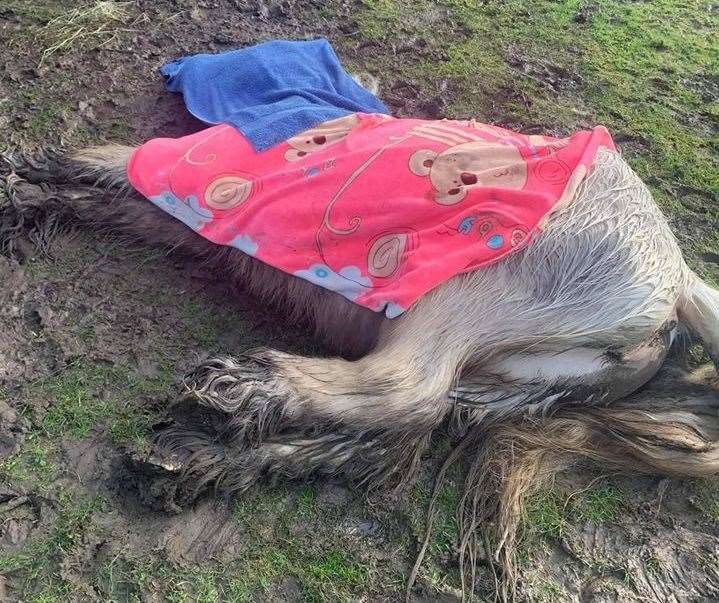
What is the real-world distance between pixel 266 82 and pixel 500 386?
194 centimetres

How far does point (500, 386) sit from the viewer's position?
8.60ft

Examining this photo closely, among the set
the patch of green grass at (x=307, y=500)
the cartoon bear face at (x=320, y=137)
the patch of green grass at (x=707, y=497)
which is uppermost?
the cartoon bear face at (x=320, y=137)

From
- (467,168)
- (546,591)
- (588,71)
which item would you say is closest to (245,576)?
(546,591)

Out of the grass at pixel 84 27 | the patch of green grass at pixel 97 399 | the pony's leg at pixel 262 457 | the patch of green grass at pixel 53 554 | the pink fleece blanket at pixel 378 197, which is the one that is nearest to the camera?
the patch of green grass at pixel 53 554

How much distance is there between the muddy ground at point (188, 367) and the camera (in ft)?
7.27

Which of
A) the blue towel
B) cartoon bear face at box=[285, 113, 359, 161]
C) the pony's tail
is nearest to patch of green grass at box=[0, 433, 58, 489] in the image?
the pony's tail

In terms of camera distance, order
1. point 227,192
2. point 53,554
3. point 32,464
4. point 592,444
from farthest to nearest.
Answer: point 227,192 < point 592,444 < point 32,464 < point 53,554

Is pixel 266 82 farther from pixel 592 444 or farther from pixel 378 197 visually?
pixel 592 444

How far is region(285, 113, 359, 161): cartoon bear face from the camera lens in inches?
113

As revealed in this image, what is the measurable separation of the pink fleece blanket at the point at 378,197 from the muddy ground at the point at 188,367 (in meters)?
0.40

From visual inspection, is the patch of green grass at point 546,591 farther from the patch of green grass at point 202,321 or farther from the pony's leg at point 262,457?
the patch of green grass at point 202,321

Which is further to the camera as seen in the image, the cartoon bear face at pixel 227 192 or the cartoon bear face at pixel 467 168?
the cartoon bear face at pixel 227 192

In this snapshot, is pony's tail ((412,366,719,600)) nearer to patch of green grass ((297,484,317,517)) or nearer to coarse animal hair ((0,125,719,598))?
coarse animal hair ((0,125,719,598))

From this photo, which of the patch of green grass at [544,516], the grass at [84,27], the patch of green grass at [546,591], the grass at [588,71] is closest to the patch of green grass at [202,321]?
the patch of green grass at [544,516]
